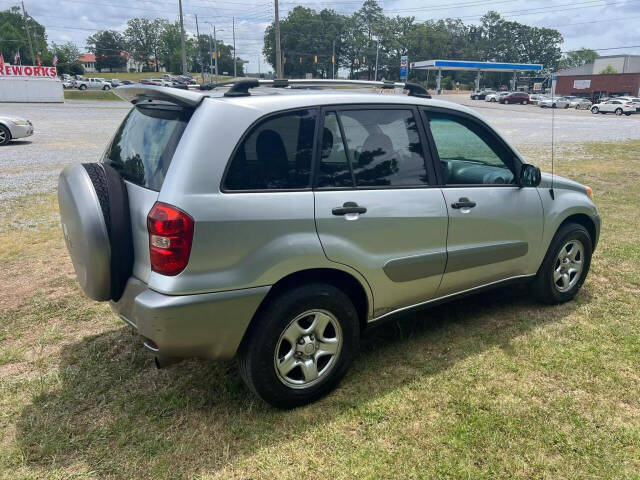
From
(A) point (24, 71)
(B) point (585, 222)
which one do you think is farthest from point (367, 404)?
(A) point (24, 71)

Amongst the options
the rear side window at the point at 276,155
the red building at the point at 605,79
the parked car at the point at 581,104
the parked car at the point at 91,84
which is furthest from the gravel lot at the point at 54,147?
the red building at the point at 605,79

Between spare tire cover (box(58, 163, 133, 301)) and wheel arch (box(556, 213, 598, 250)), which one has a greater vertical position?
spare tire cover (box(58, 163, 133, 301))

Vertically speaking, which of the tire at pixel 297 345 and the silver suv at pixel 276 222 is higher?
the silver suv at pixel 276 222

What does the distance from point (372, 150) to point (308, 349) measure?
131 centimetres

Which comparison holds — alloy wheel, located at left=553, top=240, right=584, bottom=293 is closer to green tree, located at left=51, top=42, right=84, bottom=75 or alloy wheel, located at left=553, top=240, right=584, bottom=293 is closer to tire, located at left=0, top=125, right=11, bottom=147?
tire, located at left=0, top=125, right=11, bottom=147

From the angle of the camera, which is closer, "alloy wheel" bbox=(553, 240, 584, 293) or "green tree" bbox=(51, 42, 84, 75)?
"alloy wheel" bbox=(553, 240, 584, 293)

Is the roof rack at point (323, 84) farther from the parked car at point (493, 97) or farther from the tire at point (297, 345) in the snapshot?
the parked car at point (493, 97)

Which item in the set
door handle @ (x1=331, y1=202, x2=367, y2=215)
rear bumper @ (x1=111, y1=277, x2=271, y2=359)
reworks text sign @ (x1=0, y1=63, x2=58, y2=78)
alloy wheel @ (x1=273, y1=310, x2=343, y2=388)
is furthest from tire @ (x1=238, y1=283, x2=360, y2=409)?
reworks text sign @ (x1=0, y1=63, x2=58, y2=78)

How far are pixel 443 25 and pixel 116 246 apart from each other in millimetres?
143331

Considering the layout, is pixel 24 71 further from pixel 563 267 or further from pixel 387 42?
pixel 387 42

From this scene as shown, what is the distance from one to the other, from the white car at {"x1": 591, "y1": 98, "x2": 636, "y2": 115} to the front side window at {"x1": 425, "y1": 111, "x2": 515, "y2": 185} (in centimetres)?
4701

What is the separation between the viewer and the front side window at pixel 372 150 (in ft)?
9.55

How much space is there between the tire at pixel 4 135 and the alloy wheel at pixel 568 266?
14.8 meters

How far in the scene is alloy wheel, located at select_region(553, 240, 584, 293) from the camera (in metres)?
4.29
